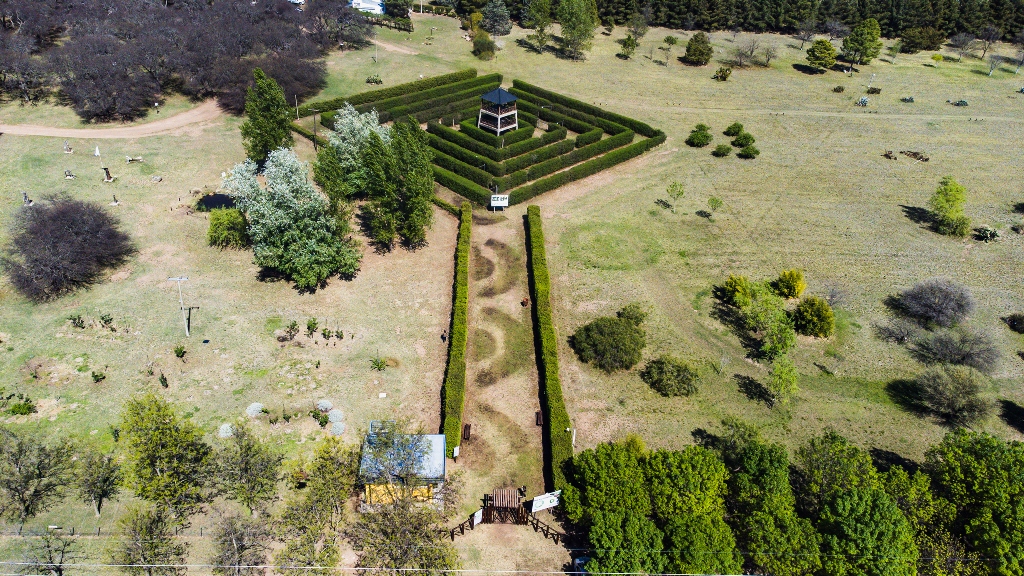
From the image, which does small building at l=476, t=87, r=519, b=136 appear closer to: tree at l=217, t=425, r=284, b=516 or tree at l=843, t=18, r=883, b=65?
tree at l=217, t=425, r=284, b=516

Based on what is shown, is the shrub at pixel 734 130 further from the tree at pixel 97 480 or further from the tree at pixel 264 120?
the tree at pixel 97 480

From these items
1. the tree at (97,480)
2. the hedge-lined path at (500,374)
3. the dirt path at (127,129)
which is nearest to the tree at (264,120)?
the dirt path at (127,129)

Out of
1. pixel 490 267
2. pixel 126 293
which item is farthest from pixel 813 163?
pixel 126 293

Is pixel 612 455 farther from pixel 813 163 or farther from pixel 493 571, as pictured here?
pixel 813 163

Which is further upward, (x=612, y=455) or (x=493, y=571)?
(x=612, y=455)

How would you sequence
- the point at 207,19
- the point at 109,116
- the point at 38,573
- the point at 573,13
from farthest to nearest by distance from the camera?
the point at 573,13
the point at 207,19
the point at 109,116
the point at 38,573

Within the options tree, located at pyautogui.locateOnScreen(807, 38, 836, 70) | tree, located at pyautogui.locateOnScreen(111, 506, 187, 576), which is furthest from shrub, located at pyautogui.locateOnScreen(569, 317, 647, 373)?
tree, located at pyautogui.locateOnScreen(807, 38, 836, 70)
